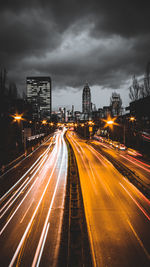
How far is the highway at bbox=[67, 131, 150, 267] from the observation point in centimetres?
738

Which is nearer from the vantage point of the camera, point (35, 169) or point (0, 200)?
point (0, 200)

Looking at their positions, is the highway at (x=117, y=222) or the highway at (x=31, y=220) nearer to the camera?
the highway at (x=117, y=222)

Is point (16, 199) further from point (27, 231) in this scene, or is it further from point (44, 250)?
point (44, 250)

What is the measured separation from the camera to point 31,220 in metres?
10.3

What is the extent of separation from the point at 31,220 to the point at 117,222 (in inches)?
227

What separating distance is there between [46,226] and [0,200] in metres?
5.98

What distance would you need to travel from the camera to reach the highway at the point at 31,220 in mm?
7520

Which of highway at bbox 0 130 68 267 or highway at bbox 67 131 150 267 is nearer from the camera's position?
highway at bbox 67 131 150 267

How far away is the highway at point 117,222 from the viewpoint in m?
7.38

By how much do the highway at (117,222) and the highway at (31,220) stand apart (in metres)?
2.19

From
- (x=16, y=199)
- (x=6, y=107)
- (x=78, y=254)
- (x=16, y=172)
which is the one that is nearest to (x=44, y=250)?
(x=78, y=254)

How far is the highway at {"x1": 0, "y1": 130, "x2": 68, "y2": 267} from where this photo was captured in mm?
7520

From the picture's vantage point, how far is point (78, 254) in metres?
7.57

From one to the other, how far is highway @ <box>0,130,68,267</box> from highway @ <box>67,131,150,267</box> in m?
2.19
